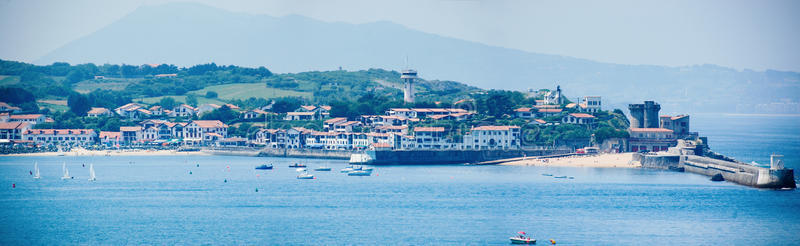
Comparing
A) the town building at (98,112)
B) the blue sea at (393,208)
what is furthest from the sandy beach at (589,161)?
the town building at (98,112)

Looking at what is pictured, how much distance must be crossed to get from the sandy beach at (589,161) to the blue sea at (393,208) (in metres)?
3.80

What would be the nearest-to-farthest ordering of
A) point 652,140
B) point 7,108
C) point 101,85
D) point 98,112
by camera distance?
point 652,140 < point 7,108 < point 98,112 < point 101,85

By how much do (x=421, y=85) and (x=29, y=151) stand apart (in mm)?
78601

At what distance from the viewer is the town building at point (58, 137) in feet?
362

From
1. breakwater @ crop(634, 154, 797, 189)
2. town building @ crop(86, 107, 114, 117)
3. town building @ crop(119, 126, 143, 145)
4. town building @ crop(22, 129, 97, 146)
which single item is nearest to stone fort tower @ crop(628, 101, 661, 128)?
breakwater @ crop(634, 154, 797, 189)

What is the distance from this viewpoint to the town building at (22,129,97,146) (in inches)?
4343

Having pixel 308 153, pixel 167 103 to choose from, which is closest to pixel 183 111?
pixel 167 103

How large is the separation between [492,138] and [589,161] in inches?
446

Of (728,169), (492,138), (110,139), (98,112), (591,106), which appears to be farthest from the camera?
(98,112)

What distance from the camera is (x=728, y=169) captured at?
66.9 meters

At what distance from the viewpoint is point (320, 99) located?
151125 millimetres

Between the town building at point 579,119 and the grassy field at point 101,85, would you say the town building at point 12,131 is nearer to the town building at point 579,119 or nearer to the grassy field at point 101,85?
the grassy field at point 101,85

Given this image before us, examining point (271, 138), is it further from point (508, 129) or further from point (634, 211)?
point (634, 211)

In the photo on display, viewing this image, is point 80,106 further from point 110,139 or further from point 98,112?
point 110,139
